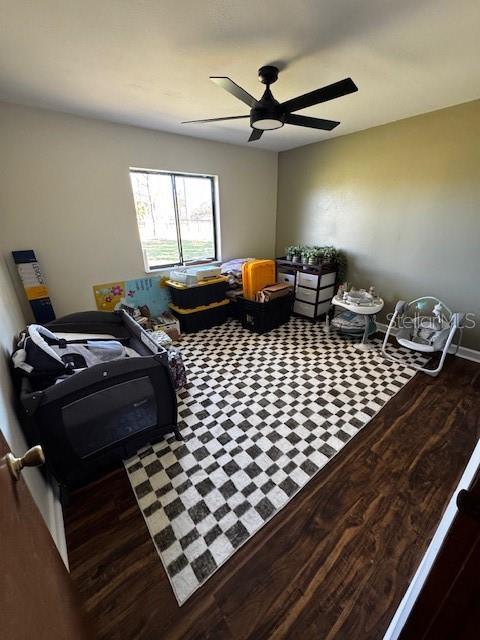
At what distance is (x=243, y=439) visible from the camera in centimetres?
179

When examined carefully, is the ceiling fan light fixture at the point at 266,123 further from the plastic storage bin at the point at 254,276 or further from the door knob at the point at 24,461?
the door knob at the point at 24,461

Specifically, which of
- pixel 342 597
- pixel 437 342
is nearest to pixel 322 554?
pixel 342 597

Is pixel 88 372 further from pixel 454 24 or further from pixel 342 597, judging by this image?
pixel 454 24

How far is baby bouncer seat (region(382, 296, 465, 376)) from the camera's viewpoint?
244 centimetres

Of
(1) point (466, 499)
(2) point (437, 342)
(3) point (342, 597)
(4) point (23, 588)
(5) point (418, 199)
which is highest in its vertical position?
(5) point (418, 199)

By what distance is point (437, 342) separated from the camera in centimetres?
246

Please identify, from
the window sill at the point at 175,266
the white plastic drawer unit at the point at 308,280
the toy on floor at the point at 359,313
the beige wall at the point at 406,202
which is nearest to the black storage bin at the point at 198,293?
the window sill at the point at 175,266

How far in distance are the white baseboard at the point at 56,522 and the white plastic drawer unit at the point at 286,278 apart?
3235 millimetres

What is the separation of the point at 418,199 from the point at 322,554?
10.7 feet

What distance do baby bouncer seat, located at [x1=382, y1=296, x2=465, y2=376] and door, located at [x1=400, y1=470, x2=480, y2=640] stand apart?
7.55ft

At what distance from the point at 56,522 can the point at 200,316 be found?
7.89 feet

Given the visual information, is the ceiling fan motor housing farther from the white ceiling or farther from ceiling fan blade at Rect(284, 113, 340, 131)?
the white ceiling

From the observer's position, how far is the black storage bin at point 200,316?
332 cm

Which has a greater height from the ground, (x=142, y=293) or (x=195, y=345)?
(x=142, y=293)
